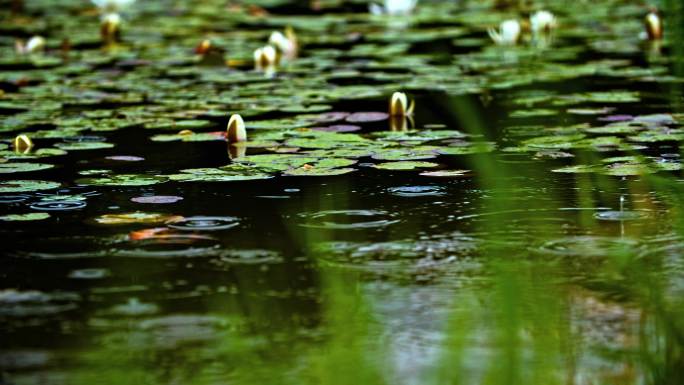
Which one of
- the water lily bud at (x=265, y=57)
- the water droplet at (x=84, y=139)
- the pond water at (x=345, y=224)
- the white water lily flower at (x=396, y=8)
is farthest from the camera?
the white water lily flower at (x=396, y=8)

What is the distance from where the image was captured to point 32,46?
251 inches

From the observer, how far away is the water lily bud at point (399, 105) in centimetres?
431

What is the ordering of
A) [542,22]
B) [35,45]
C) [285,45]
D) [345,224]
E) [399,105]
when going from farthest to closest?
1. [542,22]
2. [35,45]
3. [285,45]
4. [399,105]
5. [345,224]

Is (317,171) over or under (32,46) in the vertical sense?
under

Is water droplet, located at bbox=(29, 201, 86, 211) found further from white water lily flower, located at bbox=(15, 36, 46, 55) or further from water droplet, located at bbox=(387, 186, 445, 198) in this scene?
white water lily flower, located at bbox=(15, 36, 46, 55)

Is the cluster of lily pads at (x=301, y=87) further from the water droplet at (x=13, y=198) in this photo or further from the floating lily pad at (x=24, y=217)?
the floating lily pad at (x=24, y=217)

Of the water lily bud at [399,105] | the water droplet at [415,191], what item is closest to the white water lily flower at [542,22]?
the water lily bud at [399,105]

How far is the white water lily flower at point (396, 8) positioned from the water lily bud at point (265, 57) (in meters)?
2.25

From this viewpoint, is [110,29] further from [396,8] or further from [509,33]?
[509,33]

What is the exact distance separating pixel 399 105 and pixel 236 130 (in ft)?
2.27

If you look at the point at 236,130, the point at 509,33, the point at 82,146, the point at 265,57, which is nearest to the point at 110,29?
the point at 265,57

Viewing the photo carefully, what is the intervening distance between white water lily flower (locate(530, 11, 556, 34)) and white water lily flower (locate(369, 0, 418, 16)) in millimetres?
1364

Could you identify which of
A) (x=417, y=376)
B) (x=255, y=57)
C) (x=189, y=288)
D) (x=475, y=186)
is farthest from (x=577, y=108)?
(x=417, y=376)

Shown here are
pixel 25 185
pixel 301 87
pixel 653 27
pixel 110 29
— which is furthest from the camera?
pixel 110 29
